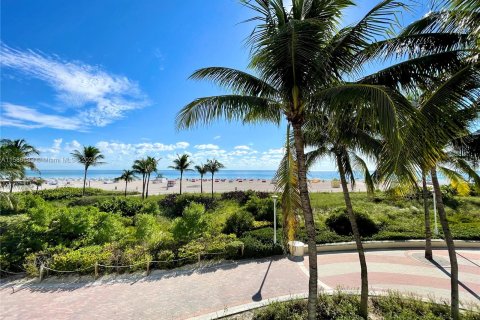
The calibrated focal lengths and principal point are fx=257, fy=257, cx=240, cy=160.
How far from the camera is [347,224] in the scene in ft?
51.8

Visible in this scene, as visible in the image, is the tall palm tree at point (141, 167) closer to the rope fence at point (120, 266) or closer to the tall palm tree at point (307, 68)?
the rope fence at point (120, 266)

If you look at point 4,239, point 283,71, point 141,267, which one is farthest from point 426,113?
point 4,239

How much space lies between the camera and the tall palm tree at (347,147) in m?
6.20

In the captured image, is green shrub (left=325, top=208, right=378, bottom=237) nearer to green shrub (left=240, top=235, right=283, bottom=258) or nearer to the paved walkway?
the paved walkway

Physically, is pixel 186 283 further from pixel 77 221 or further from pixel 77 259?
pixel 77 221

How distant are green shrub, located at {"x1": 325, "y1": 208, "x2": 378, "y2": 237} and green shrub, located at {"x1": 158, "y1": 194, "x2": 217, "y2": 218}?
39.5ft

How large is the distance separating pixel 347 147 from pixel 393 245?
8.72 meters

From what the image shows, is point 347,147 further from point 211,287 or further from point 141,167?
point 141,167

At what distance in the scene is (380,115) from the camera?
3.62 meters

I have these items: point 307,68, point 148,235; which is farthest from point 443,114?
point 148,235

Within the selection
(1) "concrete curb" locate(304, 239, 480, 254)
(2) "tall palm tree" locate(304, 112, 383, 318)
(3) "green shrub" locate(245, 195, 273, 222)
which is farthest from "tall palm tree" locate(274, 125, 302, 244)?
(3) "green shrub" locate(245, 195, 273, 222)

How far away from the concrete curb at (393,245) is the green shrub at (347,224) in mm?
1457

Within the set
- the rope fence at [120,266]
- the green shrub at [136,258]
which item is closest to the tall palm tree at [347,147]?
the rope fence at [120,266]

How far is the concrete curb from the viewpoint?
12852 mm
